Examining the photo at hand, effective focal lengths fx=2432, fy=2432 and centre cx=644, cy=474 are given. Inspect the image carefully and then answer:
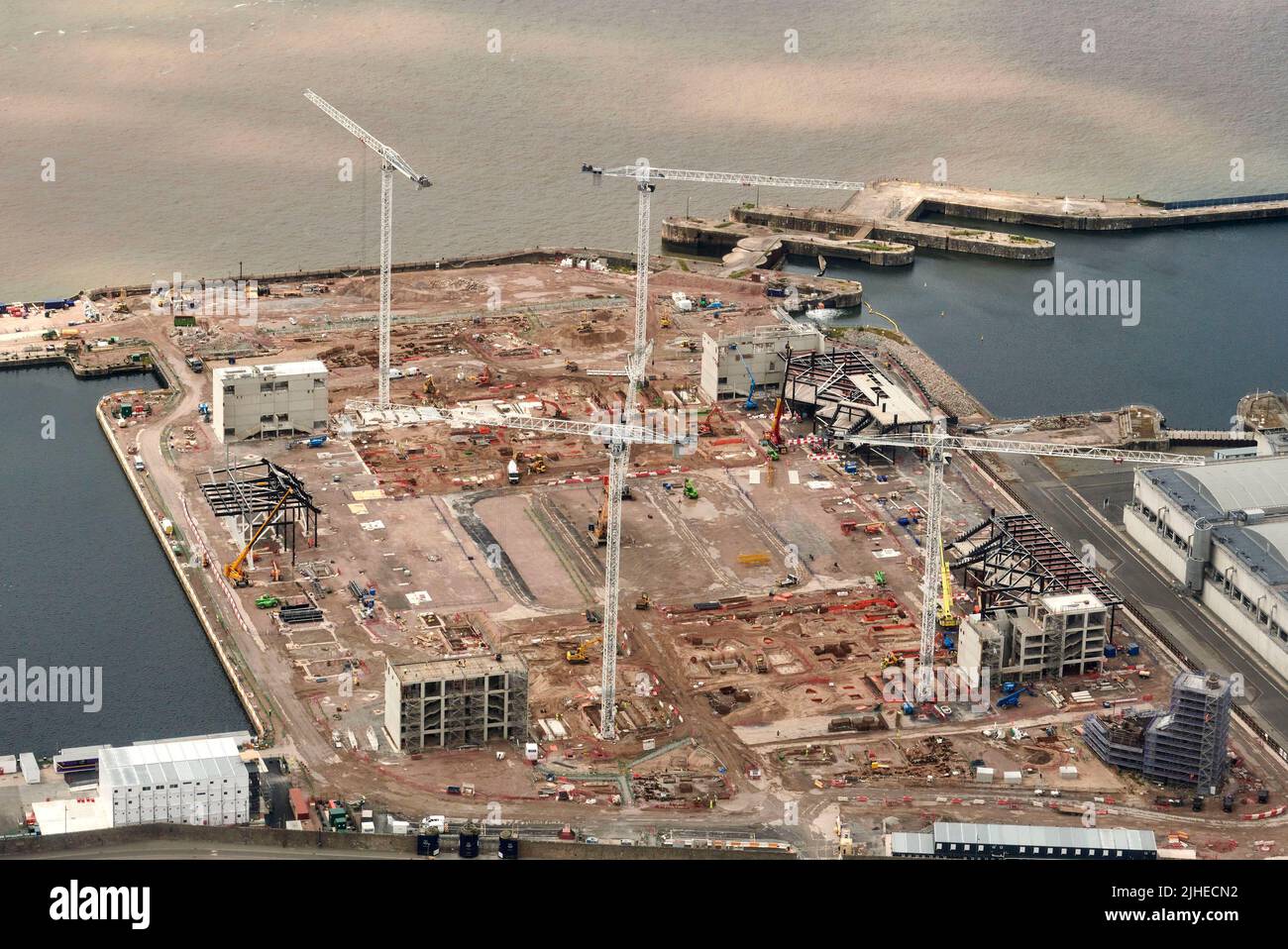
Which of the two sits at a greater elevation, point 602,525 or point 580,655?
point 602,525

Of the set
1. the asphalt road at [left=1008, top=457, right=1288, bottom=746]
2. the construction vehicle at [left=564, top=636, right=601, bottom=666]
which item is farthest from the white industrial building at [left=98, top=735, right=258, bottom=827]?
the asphalt road at [left=1008, top=457, right=1288, bottom=746]

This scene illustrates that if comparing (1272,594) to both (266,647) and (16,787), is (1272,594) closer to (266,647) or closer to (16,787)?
(266,647)

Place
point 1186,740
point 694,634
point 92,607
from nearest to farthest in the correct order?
1. point 1186,740
2. point 694,634
3. point 92,607

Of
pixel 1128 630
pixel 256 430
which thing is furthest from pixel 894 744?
pixel 256 430

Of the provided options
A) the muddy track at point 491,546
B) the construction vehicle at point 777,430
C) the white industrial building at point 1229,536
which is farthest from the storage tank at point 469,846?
the construction vehicle at point 777,430

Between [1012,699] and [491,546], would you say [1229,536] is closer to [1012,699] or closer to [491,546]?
[1012,699]

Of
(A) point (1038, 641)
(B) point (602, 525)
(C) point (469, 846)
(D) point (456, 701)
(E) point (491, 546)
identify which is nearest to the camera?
(C) point (469, 846)

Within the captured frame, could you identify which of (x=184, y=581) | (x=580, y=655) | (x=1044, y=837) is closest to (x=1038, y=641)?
(x=1044, y=837)
